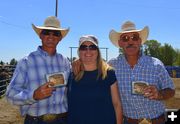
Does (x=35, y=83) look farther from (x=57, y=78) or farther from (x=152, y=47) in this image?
(x=152, y=47)

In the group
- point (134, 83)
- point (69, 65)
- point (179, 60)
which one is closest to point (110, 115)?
point (134, 83)

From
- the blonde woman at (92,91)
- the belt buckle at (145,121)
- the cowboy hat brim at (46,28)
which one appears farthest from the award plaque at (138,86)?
the cowboy hat brim at (46,28)

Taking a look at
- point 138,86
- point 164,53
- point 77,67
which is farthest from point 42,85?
point 164,53

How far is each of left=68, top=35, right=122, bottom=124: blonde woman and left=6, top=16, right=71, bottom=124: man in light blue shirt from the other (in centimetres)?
26

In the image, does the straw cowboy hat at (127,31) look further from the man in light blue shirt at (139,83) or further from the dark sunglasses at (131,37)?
the man in light blue shirt at (139,83)

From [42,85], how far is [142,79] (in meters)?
1.17

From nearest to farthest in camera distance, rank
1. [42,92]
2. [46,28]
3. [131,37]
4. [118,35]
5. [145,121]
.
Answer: [42,92] < [145,121] < [46,28] < [131,37] < [118,35]

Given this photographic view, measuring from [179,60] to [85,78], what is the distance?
320 feet

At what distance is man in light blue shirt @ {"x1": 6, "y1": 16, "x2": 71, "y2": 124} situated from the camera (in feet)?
13.9

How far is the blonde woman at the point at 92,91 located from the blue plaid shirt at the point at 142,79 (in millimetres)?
269

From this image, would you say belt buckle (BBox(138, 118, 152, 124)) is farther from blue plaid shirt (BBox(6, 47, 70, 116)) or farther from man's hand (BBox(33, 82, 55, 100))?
man's hand (BBox(33, 82, 55, 100))

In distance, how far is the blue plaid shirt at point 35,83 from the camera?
14.0ft

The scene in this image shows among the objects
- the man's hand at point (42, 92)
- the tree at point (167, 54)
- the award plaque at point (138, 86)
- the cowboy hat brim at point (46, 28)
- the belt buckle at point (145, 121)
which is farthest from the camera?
the tree at point (167, 54)

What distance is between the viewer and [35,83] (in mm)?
4414
